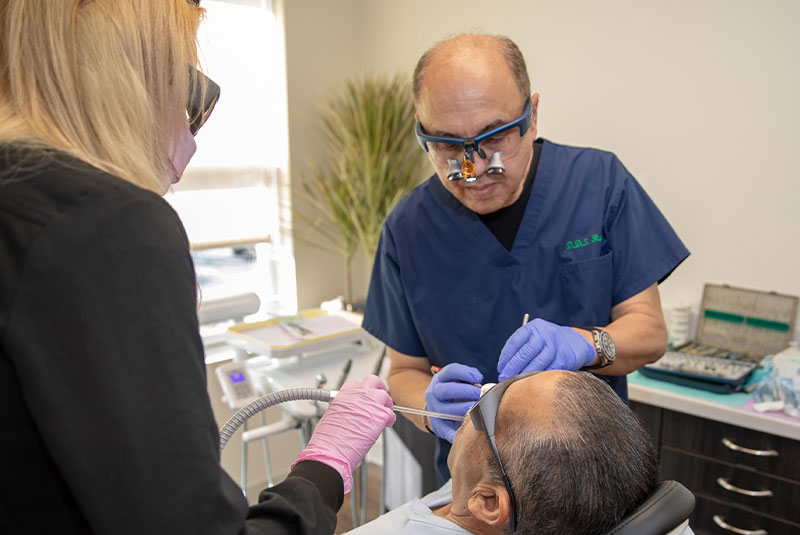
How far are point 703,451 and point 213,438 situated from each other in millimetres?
1969

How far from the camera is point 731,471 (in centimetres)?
206

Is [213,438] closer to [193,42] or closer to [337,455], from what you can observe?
[337,455]

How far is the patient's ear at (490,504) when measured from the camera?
106 cm

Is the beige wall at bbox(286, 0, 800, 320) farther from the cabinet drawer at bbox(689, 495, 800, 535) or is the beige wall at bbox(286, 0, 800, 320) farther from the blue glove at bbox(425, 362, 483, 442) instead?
the blue glove at bbox(425, 362, 483, 442)

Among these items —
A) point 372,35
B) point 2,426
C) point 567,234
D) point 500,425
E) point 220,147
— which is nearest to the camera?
point 2,426

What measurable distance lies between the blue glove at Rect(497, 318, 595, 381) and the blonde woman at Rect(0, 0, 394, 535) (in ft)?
2.08

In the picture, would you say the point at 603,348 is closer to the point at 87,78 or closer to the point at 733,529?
the point at 87,78

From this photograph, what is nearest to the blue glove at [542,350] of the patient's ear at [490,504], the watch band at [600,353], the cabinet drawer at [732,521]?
the watch band at [600,353]

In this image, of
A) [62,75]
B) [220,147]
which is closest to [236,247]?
[220,147]

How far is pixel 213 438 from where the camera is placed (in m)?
0.66

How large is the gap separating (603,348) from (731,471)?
45.0 inches

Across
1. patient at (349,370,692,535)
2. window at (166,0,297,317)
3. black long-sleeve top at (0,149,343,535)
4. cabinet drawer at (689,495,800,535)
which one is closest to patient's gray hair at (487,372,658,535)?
patient at (349,370,692,535)

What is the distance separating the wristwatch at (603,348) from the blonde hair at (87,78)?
0.93 meters

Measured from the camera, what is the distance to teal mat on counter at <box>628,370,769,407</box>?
6.88 feet
